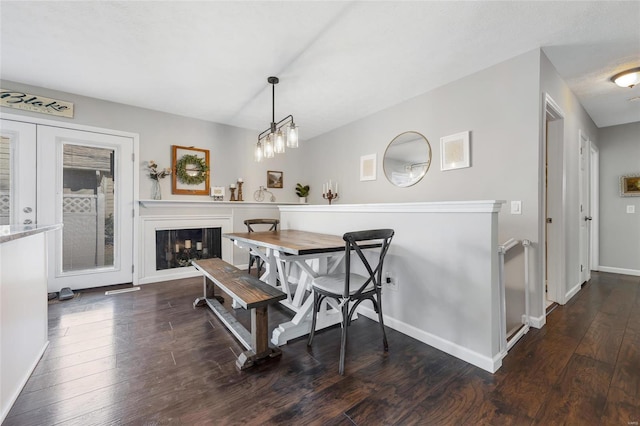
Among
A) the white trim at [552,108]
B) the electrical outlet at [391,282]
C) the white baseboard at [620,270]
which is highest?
the white trim at [552,108]

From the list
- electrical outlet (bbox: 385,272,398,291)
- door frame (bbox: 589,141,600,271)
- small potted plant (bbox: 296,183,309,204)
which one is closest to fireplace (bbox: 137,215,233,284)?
small potted plant (bbox: 296,183,309,204)

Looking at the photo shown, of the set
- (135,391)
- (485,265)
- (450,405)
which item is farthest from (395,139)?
(135,391)

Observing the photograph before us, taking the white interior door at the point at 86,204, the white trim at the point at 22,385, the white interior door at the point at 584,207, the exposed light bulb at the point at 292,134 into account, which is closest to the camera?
the white trim at the point at 22,385

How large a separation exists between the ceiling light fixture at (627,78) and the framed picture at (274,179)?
4.47 metres

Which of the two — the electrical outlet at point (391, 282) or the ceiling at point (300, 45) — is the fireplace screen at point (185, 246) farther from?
the electrical outlet at point (391, 282)

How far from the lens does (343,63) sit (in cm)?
254

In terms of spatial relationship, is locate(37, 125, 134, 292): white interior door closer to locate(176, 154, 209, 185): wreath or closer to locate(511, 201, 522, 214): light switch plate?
locate(176, 154, 209, 185): wreath

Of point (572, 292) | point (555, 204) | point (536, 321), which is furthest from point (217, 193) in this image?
point (572, 292)

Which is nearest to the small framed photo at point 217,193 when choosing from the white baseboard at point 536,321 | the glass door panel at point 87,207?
the glass door panel at point 87,207

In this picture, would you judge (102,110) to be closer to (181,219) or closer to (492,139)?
(181,219)

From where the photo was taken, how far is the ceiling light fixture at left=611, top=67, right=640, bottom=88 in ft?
8.21

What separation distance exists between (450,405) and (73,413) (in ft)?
6.32

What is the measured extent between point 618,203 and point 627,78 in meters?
2.56

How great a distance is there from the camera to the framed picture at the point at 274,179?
15.7ft
